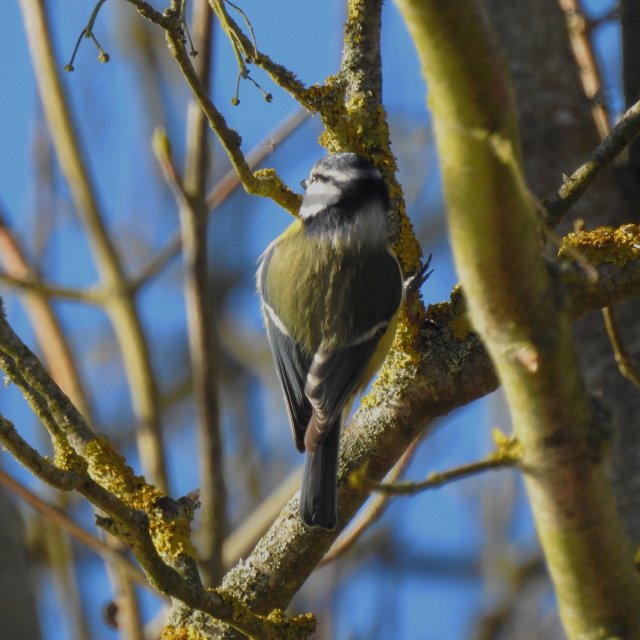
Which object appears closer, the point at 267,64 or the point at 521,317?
the point at 521,317

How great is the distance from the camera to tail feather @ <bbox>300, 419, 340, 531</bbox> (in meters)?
1.67

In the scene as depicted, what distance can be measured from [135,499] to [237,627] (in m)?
0.32

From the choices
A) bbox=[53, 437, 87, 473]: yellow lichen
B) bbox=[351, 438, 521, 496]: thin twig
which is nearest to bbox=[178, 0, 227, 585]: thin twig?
bbox=[53, 437, 87, 473]: yellow lichen

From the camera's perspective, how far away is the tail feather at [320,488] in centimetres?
167

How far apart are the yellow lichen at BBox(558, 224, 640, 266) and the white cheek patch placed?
79cm

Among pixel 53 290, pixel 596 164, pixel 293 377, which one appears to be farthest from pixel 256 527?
pixel 596 164

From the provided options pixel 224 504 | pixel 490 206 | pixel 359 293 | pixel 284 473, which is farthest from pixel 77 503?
pixel 490 206

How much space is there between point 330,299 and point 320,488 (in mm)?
799

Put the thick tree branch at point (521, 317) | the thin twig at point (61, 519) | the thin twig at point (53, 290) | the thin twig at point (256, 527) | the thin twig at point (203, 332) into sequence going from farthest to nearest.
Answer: the thin twig at point (256, 527) < the thin twig at point (53, 290) < the thin twig at point (203, 332) < the thin twig at point (61, 519) < the thick tree branch at point (521, 317)

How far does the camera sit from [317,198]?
2.57 meters

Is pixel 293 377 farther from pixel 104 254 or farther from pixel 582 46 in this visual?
pixel 582 46

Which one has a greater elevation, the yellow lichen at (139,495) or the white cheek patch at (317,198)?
the white cheek patch at (317,198)

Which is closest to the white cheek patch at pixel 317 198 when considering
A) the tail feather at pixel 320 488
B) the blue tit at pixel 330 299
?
the blue tit at pixel 330 299

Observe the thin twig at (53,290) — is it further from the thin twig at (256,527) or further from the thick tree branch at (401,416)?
the thick tree branch at (401,416)
